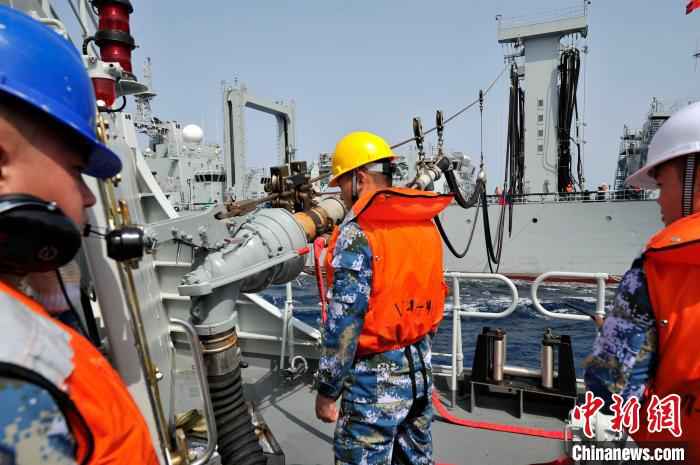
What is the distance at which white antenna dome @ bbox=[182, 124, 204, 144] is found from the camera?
26.6 metres

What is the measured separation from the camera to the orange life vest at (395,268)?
2047 mm

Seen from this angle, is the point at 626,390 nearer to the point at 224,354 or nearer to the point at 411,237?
the point at 411,237

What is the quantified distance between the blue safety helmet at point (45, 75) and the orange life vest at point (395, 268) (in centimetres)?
138

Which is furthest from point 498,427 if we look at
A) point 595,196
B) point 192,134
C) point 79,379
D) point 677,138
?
point 192,134

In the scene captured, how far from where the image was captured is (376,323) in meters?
2.04

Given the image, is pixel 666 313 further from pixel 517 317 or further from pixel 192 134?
pixel 192 134

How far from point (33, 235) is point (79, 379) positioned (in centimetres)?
25

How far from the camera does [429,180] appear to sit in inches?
130

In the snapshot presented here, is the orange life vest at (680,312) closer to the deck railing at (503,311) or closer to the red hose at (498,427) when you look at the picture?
the deck railing at (503,311)

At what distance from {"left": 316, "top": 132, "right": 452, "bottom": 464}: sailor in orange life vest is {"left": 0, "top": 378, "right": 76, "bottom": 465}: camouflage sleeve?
143cm

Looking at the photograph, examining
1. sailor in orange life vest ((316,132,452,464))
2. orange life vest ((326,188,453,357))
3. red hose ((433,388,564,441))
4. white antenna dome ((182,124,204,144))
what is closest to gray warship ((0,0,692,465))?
red hose ((433,388,564,441))

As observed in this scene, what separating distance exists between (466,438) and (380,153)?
2.36 meters

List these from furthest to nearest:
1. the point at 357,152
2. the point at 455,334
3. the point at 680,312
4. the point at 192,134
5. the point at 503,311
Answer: the point at 192,134
the point at 455,334
the point at 503,311
the point at 357,152
the point at 680,312

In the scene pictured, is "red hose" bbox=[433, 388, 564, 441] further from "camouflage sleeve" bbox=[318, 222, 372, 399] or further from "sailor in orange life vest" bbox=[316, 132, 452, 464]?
"camouflage sleeve" bbox=[318, 222, 372, 399]
